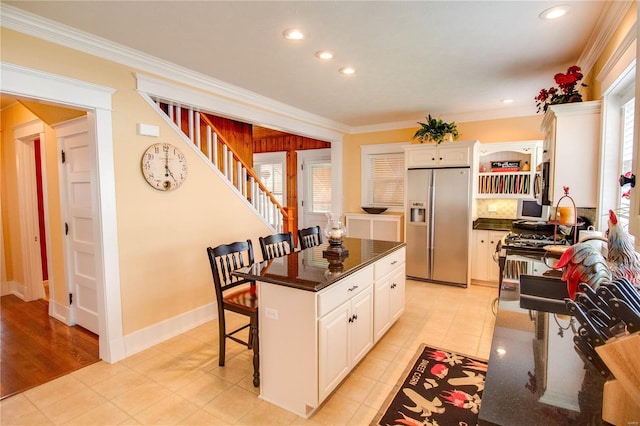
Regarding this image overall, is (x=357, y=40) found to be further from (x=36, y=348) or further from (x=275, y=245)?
(x=36, y=348)

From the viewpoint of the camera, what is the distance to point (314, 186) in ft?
22.9

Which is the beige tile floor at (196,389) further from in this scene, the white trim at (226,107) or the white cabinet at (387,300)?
the white trim at (226,107)

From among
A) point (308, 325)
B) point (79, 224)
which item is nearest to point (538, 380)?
point (308, 325)

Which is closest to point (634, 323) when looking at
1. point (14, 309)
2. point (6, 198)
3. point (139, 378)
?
point (139, 378)

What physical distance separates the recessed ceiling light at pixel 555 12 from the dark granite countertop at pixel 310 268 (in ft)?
6.71

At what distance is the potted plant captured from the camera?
4.84 m

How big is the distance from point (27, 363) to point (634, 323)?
12.6 ft

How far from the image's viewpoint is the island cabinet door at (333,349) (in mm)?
2059

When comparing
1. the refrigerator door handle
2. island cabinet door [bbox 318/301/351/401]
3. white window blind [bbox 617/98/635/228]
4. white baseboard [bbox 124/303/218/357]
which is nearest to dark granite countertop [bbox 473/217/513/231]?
the refrigerator door handle

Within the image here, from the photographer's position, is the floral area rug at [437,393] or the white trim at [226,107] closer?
the floral area rug at [437,393]

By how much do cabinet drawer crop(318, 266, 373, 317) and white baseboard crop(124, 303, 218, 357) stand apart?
75.0 inches

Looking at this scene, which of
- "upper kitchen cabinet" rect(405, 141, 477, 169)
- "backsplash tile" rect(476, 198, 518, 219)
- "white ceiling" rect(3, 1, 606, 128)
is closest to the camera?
"white ceiling" rect(3, 1, 606, 128)

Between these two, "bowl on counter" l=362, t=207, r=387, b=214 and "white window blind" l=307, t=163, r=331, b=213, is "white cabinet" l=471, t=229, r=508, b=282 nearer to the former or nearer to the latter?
"bowl on counter" l=362, t=207, r=387, b=214

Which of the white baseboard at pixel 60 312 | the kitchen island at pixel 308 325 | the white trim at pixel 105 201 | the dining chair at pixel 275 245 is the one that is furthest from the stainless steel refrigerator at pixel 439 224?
the white baseboard at pixel 60 312
